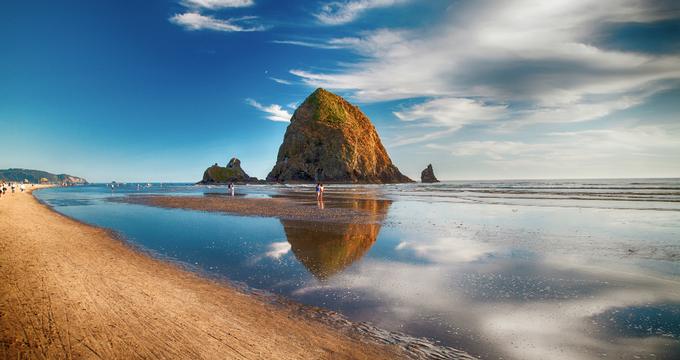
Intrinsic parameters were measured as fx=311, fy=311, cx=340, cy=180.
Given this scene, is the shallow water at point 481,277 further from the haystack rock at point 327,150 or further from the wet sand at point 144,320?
the haystack rock at point 327,150

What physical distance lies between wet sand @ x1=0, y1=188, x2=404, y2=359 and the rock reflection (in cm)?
308

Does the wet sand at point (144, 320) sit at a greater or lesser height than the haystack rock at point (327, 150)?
lesser

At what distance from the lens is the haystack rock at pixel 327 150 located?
119375 millimetres

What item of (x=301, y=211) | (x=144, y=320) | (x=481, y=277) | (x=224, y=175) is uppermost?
(x=224, y=175)

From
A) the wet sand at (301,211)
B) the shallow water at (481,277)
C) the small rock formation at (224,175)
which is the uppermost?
the small rock formation at (224,175)

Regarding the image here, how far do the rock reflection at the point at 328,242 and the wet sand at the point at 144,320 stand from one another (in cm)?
308

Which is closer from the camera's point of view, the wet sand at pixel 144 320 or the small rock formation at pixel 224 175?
the wet sand at pixel 144 320

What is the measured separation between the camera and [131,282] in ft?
26.7

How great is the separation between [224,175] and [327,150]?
67352 millimetres

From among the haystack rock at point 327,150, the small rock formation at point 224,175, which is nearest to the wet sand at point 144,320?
the haystack rock at point 327,150

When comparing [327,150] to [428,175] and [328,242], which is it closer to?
[428,175]

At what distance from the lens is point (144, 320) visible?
5809 mm


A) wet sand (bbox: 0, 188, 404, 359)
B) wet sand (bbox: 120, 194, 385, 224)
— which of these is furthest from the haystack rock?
wet sand (bbox: 0, 188, 404, 359)

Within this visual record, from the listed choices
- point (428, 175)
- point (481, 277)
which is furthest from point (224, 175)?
point (481, 277)
